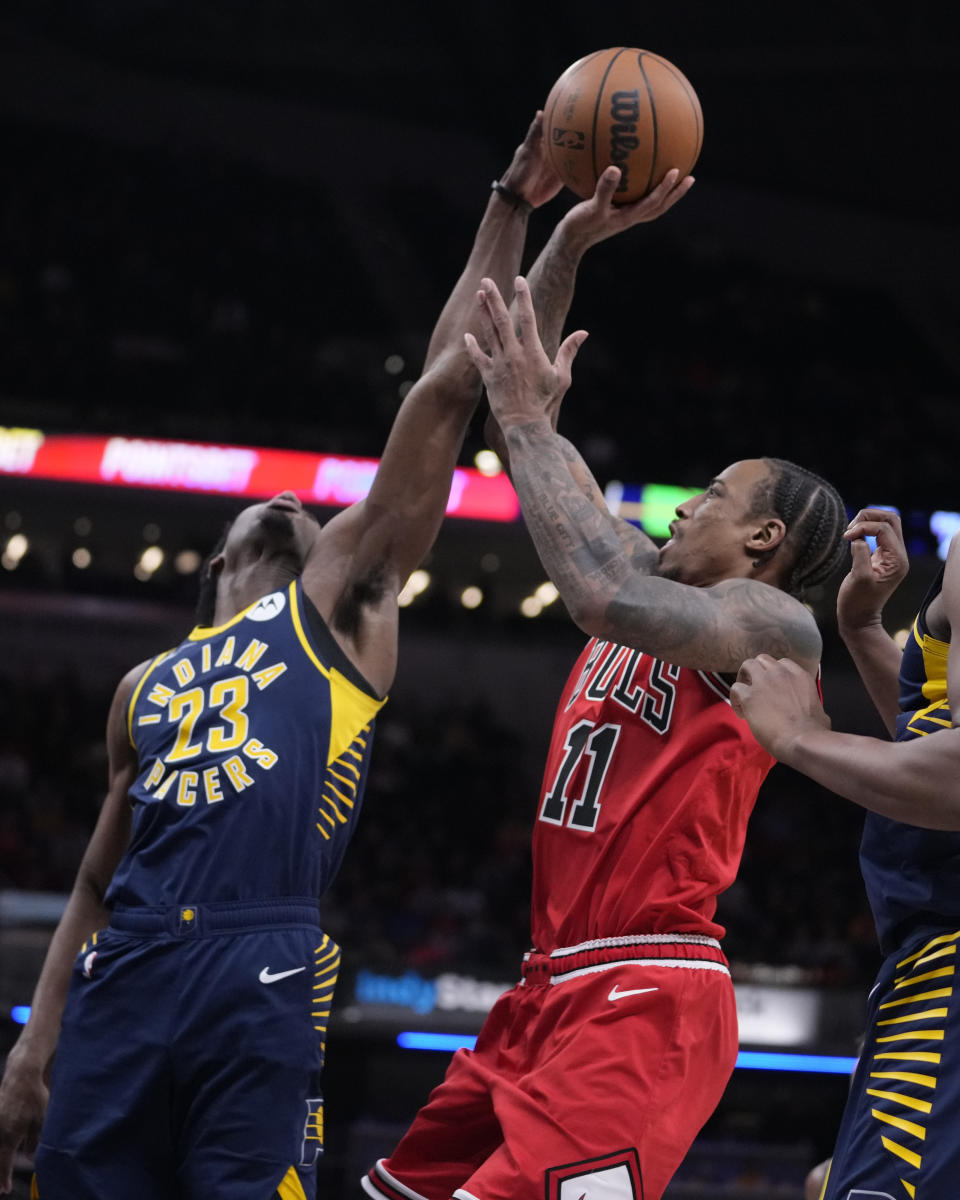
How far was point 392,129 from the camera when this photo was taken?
19.9 meters

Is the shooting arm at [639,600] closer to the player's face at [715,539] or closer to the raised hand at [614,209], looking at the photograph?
the player's face at [715,539]

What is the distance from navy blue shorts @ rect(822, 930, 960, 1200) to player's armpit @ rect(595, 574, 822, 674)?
1.86 feet

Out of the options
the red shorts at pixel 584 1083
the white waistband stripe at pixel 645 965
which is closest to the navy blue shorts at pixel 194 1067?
the red shorts at pixel 584 1083

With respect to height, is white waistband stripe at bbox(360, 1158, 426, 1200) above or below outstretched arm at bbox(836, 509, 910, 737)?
below

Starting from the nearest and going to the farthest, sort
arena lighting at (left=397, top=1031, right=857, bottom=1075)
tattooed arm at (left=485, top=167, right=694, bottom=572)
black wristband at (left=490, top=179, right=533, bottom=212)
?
1. tattooed arm at (left=485, top=167, right=694, bottom=572)
2. black wristband at (left=490, top=179, right=533, bottom=212)
3. arena lighting at (left=397, top=1031, right=857, bottom=1075)

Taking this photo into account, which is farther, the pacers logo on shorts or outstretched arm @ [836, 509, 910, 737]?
outstretched arm @ [836, 509, 910, 737]

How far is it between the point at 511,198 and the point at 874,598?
1265 millimetres

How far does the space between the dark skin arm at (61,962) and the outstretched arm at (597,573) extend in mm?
1182

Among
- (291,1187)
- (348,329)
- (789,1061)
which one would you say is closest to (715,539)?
(291,1187)

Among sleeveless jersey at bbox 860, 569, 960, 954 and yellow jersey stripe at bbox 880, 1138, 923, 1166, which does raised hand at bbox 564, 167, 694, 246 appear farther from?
yellow jersey stripe at bbox 880, 1138, 923, 1166

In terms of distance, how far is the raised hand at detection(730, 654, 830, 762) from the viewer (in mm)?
2301

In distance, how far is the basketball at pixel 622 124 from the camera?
3084 mm

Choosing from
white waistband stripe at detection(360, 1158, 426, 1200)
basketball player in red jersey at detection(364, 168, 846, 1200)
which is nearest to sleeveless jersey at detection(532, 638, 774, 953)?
basketball player in red jersey at detection(364, 168, 846, 1200)

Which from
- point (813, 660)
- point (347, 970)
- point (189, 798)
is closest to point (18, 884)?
point (347, 970)
